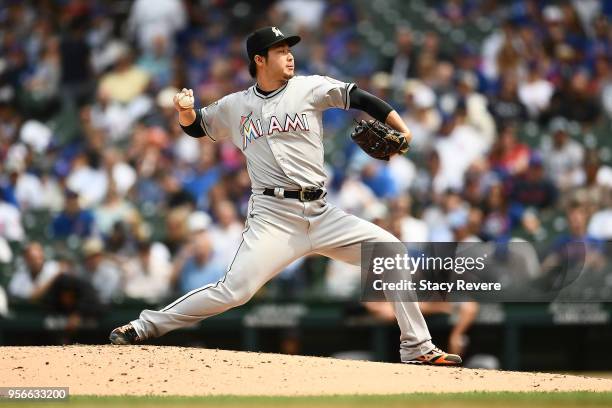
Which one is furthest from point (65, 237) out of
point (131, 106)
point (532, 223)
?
point (532, 223)

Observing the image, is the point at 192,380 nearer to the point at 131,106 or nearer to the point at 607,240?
the point at 607,240

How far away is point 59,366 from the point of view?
650 centimetres

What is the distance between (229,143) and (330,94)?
6118 mm

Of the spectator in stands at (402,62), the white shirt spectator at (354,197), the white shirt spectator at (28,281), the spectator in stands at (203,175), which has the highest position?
the spectator in stands at (402,62)

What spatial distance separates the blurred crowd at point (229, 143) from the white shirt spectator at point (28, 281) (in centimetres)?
2

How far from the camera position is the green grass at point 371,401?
18.7 feet

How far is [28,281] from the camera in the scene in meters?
10.9

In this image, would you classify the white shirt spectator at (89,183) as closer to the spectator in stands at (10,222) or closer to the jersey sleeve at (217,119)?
the spectator in stands at (10,222)

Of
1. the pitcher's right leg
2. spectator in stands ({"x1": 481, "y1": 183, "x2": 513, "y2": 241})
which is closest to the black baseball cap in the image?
the pitcher's right leg

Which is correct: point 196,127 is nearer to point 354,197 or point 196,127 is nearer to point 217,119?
point 217,119

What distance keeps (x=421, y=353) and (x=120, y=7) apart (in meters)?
9.52

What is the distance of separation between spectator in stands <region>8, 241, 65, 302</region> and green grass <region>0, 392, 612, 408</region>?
16.3 feet

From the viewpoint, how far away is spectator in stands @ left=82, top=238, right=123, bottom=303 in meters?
10.7

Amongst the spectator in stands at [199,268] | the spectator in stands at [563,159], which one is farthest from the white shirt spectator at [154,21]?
the spectator in stands at [563,159]
